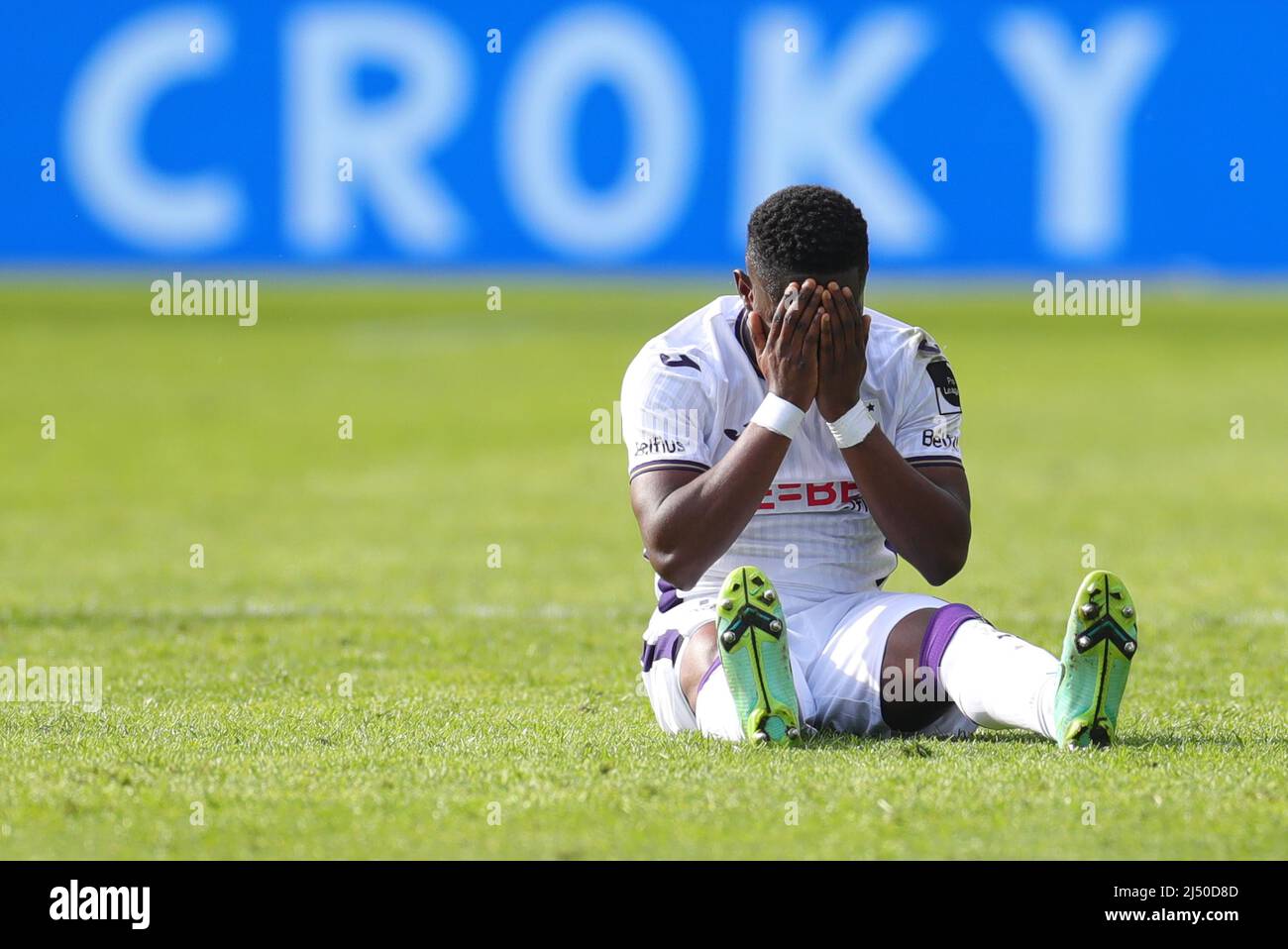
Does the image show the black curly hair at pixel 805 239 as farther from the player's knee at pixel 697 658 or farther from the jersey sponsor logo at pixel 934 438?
the player's knee at pixel 697 658

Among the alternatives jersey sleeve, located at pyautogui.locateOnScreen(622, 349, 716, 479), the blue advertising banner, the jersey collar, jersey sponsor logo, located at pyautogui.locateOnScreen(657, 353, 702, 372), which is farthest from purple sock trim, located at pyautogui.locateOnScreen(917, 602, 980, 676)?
the blue advertising banner

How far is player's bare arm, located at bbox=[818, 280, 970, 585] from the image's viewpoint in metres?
6.05

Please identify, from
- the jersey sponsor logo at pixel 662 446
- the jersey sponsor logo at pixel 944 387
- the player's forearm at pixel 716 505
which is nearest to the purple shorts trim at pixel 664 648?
the player's forearm at pixel 716 505

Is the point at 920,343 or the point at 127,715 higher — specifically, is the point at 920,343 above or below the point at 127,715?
above

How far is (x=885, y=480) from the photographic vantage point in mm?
6207

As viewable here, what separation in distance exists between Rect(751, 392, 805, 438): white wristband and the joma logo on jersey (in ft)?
1.94

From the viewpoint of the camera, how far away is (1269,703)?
7.73m

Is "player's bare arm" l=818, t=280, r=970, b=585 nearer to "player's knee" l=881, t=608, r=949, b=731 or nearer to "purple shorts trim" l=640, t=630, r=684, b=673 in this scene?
"player's knee" l=881, t=608, r=949, b=731

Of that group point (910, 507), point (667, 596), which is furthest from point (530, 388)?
point (910, 507)

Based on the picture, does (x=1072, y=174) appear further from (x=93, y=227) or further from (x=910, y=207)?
(x=93, y=227)
